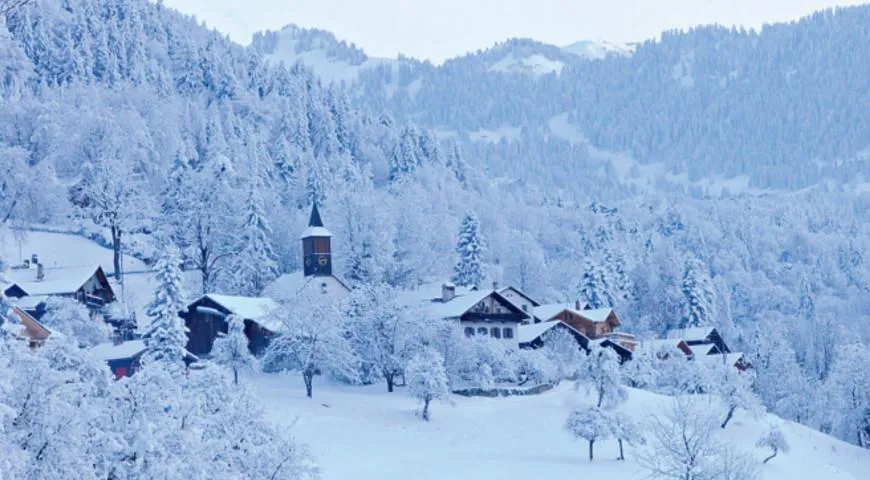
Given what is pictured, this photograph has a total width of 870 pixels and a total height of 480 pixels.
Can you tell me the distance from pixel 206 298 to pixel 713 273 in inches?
4802

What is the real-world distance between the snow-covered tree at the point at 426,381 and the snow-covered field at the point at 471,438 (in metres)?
1.21

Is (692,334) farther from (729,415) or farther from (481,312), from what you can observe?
(729,415)

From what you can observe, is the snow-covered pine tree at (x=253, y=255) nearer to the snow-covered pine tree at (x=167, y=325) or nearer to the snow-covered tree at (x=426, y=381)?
the snow-covered pine tree at (x=167, y=325)

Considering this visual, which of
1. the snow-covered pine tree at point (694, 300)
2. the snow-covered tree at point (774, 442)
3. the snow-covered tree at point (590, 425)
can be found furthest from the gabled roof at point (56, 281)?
the snow-covered pine tree at point (694, 300)

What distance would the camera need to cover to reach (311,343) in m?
63.4

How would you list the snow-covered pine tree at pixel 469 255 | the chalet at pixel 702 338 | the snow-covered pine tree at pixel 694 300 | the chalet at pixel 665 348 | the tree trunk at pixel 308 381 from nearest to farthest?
1. the tree trunk at pixel 308 381
2. the chalet at pixel 665 348
3. the snow-covered pine tree at pixel 469 255
4. the chalet at pixel 702 338
5. the snow-covered pine tree at pixel 694 300

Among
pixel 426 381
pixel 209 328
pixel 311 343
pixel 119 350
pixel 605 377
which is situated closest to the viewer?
pixel 426 381

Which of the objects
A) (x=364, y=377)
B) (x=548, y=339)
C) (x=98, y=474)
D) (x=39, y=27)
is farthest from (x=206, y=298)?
(x=39, y=27)

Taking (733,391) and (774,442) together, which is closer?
(774,442)

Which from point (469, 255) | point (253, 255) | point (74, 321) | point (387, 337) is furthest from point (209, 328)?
point (469, 255)

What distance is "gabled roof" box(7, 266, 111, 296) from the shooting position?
73.8 m

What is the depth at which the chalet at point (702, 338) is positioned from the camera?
99312 mm

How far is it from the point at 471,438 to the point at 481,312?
2120 cm

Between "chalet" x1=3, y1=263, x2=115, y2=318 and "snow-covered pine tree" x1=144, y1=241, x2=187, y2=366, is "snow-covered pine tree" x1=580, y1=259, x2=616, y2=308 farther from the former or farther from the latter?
"snow-covered pine tree" x1=144, y1=241, x2=187, y2=366
